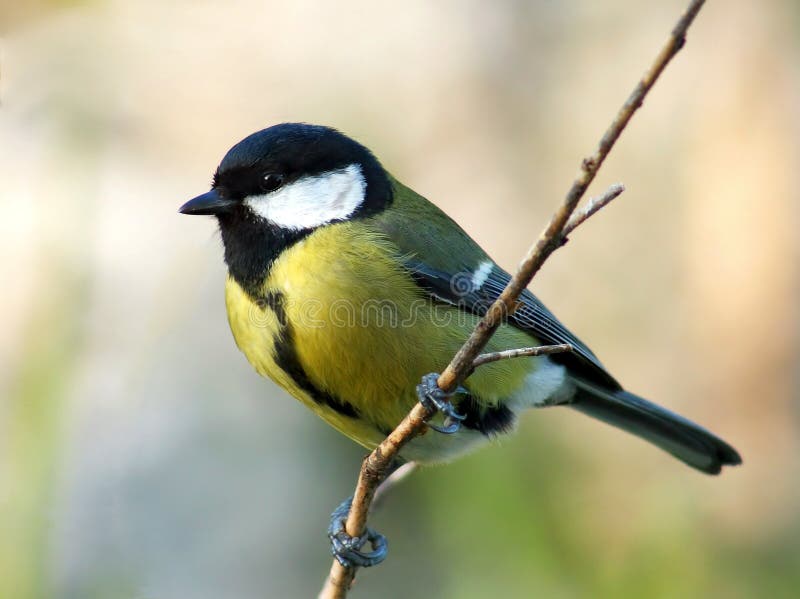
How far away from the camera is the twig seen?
109 centimetres

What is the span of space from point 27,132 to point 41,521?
1.90 metres

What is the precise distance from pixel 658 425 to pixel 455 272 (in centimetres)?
80

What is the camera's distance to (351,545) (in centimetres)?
181

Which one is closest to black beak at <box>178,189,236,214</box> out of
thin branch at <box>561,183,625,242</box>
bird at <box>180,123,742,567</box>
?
bird at <box>180,123,742,567</box>

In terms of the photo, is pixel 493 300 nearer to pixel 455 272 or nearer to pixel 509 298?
pixel 455 272

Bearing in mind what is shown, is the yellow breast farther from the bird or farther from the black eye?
the black eye

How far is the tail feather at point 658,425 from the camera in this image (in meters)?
2.45

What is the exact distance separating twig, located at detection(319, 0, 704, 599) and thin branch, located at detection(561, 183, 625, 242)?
14 mm

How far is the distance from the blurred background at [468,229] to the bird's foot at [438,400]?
0.72 m

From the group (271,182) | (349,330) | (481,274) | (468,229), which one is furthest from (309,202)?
(468,229)

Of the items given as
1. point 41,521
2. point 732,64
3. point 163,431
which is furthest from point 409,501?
point 732,64

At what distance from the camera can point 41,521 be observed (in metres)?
1.78

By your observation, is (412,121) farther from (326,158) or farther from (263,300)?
(263,300)

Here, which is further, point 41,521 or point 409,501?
point 409,501
